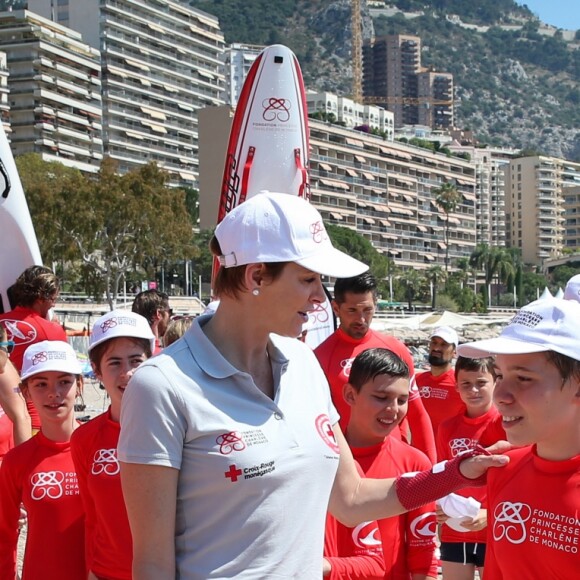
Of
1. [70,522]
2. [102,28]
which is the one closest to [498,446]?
[70,522]

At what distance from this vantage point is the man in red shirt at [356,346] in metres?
5.95

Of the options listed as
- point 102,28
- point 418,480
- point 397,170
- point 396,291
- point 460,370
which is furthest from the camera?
point 397,170

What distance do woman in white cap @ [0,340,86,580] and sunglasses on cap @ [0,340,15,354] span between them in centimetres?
101

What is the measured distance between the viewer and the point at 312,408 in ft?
9.30

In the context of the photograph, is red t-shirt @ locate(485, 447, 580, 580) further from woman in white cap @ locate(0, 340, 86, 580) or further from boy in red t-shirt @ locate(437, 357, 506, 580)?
boy in red t-shirt @ locate(437, 357, 506, 580)

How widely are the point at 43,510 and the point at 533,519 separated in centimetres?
231

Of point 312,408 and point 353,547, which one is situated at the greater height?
point 312,408

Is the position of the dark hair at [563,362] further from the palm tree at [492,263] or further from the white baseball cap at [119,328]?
the palm tree at [492,263]

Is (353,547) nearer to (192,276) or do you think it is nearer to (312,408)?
(312,408)

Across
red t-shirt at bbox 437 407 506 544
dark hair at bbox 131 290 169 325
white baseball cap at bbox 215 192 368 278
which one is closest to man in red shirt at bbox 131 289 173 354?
dark hair at bbox 131 290 169 325

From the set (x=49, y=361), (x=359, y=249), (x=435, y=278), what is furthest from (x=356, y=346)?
(x=435, y=278)

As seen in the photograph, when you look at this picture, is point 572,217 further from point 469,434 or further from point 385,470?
point 385,470

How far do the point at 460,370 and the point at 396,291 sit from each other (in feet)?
330

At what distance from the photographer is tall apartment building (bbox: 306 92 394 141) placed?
161625 millimetres
